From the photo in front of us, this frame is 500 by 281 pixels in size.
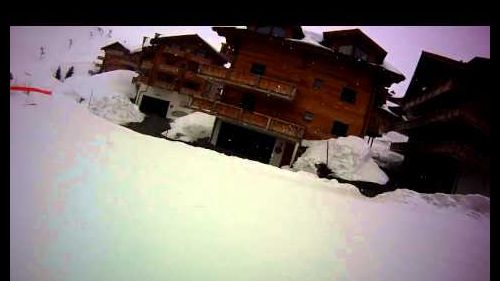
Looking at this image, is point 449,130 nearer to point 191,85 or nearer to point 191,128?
point 191,128

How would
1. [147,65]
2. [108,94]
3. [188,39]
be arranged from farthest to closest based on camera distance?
[147,65] → [188,39] → [108,94]

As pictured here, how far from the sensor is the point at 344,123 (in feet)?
67.4

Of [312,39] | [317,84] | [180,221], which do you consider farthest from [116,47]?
[180,221]

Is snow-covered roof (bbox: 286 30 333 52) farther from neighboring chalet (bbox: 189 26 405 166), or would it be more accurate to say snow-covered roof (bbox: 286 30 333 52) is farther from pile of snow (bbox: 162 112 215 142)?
pile of snow (bbox: 162 112 215 142)

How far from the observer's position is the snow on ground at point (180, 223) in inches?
134

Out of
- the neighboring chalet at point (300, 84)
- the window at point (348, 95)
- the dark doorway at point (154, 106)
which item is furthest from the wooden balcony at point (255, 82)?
the dark doorway at point (154, 106)

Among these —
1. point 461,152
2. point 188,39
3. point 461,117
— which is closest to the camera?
point 461,117

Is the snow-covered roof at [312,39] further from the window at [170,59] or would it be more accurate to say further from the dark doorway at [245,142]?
the window at [170,59]

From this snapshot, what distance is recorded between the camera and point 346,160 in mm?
17875

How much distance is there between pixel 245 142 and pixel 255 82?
389cm

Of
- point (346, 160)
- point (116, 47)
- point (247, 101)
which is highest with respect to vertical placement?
point (116, 47)

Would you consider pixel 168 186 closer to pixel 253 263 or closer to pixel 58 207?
pixel 58 207
